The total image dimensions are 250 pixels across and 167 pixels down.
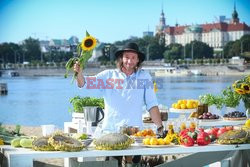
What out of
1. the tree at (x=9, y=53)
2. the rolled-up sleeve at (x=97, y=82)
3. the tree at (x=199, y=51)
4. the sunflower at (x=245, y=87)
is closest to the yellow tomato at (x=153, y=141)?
the rolled-up sleeve at (x=97, y=82)

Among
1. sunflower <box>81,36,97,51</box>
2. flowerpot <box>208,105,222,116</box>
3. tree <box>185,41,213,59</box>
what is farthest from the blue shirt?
tree <box>185,41,213,59</box>

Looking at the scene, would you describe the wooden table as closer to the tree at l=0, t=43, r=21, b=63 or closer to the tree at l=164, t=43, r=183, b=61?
the tree at l=0, t=43, r=21, b=63

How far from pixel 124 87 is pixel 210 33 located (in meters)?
103

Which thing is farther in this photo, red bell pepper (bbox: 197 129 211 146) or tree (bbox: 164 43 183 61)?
tree (bbox: 164 43 183 61)

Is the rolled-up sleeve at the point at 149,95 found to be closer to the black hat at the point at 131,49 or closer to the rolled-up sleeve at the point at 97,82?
the black hat at the point at 131,49

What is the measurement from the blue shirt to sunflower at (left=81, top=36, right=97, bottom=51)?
231mm

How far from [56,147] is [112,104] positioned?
0.68 meters

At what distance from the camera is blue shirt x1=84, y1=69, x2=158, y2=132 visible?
4555 mm

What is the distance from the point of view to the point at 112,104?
15.0ft

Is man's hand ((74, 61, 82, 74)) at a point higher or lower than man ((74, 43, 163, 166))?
higher

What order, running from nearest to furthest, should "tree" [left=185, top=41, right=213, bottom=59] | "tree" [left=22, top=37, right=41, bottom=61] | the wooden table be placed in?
the wooden table, "tree" [left=185, top=41, right=213, bottom=59], "tree" [left=22, top=37, right=41, bottom=61]

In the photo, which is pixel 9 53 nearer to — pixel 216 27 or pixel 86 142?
pixel 216 27

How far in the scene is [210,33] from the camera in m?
106

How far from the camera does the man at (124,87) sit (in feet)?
14.9
